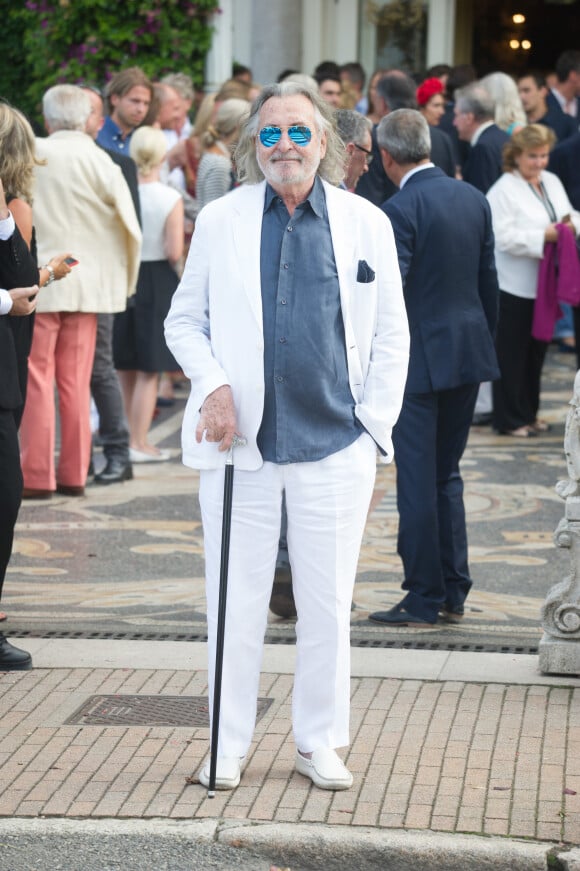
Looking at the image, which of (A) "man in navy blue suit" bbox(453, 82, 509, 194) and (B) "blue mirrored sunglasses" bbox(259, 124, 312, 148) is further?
(A) "man in navy blue suit" bbox(453, 82, 509, 194)

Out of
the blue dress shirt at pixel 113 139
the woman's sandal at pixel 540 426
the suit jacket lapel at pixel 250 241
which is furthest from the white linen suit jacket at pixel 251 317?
the woman's sandal at pixel 540 426

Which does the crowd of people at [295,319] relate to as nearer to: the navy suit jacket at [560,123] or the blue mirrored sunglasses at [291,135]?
the blue mirrored sunglasses at [291,135]

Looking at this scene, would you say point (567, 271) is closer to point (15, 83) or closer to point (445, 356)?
point (445, 356)

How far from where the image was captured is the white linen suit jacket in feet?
14.9

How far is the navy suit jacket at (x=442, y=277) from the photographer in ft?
21.3

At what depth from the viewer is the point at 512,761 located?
4.93 metres

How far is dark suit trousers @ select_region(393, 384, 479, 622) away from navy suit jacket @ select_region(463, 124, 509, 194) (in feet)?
16.4

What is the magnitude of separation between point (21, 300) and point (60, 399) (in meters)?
3.27

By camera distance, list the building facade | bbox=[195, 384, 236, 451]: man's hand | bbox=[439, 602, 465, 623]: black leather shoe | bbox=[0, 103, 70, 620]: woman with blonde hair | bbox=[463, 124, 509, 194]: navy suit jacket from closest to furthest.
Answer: bbox=[195, 384, 236, 451]: man's hand
bbox=[0, 103, 70, 620]: woman with blonde hair
bbox=[439, 602, 465, 623]: black leather shoe
bbox=[463, 124, 509, 194]: navy suit jacket
the building facade

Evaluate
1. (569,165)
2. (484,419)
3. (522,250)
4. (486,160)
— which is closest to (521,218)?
(522,250)

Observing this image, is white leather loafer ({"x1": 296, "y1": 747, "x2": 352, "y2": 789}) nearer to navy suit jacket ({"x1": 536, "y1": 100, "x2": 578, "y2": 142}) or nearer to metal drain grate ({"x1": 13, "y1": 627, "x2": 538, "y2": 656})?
metal drain grate ({"x1": 13, "y1": 627, "x2": 538, "y2": 656})

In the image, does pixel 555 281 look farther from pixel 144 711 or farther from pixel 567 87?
pixel 144 711

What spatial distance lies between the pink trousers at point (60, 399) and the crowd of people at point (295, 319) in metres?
0.01

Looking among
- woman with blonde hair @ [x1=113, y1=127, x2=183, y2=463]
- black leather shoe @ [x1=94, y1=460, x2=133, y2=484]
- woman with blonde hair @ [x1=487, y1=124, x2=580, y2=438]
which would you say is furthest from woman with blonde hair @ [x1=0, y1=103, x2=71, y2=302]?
woman with blonde hair @ [x1=487, y1=124, x2=580, y2=438]
